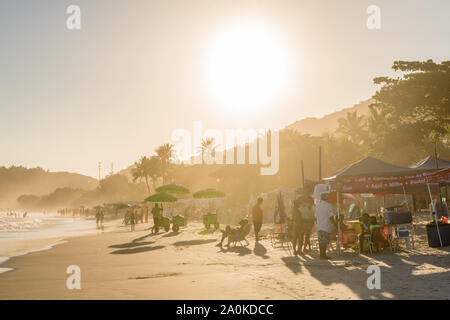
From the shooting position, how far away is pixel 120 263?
12.8 m

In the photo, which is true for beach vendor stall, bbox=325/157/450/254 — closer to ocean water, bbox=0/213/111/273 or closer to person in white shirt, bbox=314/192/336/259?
person in white shirt, bbox=314/192/336/259

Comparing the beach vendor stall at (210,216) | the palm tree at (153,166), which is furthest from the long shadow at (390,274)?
the palm tree at (153,166)

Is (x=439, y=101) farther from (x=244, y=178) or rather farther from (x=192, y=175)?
(x=192, y=175)

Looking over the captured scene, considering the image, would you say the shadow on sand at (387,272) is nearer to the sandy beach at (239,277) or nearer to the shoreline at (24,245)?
the sandy beach at (239,277)

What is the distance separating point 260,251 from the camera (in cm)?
1439

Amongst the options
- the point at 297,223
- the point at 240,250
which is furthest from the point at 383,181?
the point at 240,250

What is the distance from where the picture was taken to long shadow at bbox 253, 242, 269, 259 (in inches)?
520

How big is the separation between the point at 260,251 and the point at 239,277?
537 centimetres

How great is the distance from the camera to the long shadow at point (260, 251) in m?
13.2

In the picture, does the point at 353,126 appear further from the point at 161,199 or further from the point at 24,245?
the point at 24,245

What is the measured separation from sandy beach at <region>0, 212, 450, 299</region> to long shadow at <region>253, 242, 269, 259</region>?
0.06 metres

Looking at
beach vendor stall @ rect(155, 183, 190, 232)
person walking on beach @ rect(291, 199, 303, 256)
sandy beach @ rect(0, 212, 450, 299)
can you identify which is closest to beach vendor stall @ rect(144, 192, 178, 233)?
beach vendor stall @ rect(155, 183, 190, 232)

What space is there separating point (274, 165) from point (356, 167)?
3984 cm
